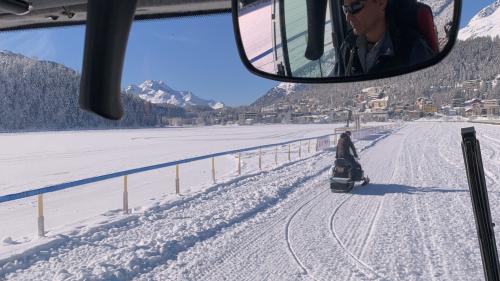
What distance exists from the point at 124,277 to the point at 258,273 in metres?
1.46

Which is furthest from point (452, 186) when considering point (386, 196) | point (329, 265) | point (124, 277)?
point (124, 277)

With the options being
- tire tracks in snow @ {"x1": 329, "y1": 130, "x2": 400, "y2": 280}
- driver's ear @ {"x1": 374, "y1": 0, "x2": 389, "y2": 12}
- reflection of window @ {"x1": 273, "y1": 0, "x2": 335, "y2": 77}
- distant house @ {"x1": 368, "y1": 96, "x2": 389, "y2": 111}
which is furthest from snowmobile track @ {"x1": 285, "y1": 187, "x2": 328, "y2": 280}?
driver's ear @ {"x1": 374, "y1": 0, "x2": 389, "y2": 12}

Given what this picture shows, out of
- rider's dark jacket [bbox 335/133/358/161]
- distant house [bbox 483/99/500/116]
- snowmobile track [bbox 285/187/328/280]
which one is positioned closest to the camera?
distant house [bbox 483/99/500/116]

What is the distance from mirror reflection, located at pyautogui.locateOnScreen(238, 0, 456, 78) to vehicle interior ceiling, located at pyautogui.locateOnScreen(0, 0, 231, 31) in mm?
1080

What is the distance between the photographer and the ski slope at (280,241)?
4867mm

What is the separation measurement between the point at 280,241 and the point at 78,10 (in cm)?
448

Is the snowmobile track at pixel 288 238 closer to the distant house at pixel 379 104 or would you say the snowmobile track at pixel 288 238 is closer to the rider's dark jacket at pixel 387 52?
the distant house at pixel 379 104

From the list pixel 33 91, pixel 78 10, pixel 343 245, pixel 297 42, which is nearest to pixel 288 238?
pixel 343 245

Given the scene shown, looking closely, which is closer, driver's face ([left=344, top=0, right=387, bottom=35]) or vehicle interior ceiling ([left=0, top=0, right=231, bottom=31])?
driver's face ([left=344, top=0, right=387, bottom=35])

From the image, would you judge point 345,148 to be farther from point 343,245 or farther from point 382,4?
point 382,4

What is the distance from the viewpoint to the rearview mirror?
1.07m

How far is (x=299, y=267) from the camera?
197 inches

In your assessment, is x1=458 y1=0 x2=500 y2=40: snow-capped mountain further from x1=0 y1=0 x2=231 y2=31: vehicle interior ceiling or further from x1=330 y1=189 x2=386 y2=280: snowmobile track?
x1=330 y1=189 x2=386 y2=280: snowmobile track

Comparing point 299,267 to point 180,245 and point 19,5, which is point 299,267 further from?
point 19,5
